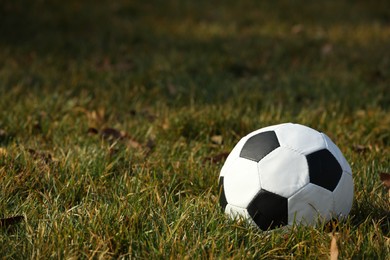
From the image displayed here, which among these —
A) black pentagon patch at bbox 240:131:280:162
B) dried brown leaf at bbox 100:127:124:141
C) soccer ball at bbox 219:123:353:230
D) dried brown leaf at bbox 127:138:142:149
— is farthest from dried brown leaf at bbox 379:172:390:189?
dried brown leaf at bbox 100:127:124:141

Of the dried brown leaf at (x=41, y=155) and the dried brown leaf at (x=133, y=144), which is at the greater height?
the dried brown leaf at (x=41, y=155)

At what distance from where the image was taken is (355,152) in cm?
390

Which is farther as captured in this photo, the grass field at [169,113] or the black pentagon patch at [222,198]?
the black pentagon patch at [222,198]

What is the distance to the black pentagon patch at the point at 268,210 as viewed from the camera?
8.55ft

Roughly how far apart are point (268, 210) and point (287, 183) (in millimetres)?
151

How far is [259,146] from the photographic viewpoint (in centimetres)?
279

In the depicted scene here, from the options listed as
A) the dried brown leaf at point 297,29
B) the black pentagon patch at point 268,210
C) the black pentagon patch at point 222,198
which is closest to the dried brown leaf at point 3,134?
the black pentagon patch at point 222,198

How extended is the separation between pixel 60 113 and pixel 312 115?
2.11 meters

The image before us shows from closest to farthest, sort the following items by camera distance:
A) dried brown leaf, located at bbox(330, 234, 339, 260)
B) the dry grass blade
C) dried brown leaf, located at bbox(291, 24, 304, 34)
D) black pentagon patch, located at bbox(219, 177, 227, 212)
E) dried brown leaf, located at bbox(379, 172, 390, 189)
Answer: dried brown leaf, located at bbox(330, 234, 339, 260) → black pentagon patch, located at bbox(219, 177, 227, 212) → dried brown leaf, located at bbox(379, 172, 390, 189) → the dry grass blade → dried brown leaf, located at bbox(291, 24, 304, 34)

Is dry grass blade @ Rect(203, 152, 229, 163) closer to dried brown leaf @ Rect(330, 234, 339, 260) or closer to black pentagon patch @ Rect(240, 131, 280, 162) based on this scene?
black pentagon patch @ Rect(240, 131, 280, 162)

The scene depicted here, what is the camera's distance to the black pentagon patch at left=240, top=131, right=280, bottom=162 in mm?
2740

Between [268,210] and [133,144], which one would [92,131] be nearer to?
[133,144]

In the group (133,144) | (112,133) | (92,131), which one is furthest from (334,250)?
(92,131)

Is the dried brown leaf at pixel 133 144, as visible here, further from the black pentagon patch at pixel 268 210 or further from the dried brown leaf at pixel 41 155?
the black pentagon patch at pixel 268 210
